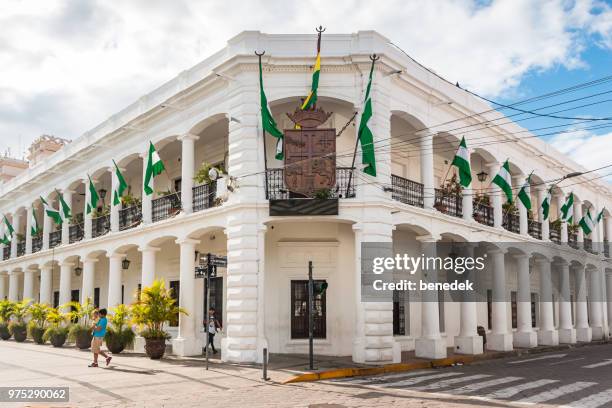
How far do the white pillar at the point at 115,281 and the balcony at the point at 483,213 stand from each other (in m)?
14.4

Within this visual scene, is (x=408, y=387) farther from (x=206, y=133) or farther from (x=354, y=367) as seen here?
(x=206, y=133)

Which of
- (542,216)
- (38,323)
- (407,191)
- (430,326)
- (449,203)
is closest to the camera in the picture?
(430,326)

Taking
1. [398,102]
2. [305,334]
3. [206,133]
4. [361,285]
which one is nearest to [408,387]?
[361,285]

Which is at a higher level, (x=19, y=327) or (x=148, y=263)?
(x=148, y=263)

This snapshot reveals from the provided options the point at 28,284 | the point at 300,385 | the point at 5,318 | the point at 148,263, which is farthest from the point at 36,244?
the point at 300,385

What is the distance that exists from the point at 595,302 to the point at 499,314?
1251cm

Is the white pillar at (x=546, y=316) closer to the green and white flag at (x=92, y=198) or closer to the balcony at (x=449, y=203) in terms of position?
the balcony at (x=449, y=203)

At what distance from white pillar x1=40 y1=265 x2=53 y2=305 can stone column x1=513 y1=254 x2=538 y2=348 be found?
23.2 meters

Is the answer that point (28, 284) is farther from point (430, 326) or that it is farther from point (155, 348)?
point (430, 326)

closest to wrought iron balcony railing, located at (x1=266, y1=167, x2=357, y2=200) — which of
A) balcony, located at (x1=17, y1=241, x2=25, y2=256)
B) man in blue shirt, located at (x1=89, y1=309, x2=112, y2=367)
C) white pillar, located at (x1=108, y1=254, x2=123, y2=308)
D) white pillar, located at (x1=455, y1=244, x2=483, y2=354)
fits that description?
man in blue shirt, located at (x1=89, y1=309, x2=112, y2=367)

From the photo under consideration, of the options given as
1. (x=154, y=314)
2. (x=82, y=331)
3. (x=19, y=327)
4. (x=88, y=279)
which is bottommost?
(x=19, y=327)

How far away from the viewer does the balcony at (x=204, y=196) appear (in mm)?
19938

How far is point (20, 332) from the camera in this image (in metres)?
28.2

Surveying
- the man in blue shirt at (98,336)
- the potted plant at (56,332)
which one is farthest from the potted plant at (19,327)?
the man in blue shirt at (98,336)
